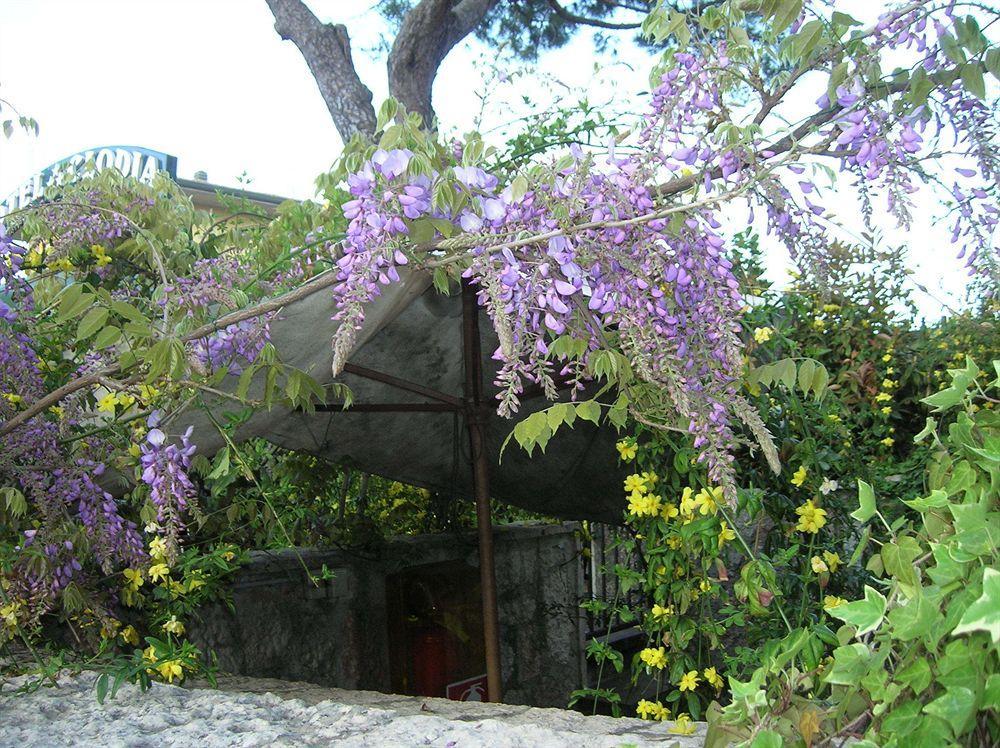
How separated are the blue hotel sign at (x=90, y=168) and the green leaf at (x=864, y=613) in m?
2.50

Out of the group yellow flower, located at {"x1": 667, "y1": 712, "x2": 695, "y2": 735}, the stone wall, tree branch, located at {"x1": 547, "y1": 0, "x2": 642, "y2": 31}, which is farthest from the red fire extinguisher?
tree branch, located at {"x1": 547, "y1": 0, "x2": 642, "y2": 31}

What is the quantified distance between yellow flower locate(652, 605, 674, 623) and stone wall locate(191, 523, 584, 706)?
109cm

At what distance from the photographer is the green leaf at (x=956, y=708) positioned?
97 cm

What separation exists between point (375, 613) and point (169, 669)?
86.8 inches

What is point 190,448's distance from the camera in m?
2.18

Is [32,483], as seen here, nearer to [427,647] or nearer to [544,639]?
[427,647]

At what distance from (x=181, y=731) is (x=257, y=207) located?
6.73 ft

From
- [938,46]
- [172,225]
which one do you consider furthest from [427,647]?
[938,46]

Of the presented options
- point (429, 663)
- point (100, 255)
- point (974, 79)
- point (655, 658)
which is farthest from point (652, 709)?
point (100, 255)

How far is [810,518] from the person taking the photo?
268 centimetres

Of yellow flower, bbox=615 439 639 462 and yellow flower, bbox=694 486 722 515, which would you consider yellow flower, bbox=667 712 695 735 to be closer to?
yellow flower, bbox=694 486 722 515

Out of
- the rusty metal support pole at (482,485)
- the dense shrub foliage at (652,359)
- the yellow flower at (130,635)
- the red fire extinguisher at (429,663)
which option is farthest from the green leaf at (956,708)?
the red fire extinguisher at (429,663)

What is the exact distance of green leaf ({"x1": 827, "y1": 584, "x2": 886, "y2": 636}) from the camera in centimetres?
106

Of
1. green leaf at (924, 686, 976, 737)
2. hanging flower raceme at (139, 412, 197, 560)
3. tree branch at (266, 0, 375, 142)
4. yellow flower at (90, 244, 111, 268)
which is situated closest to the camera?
green leaf at (924, 686, 976, 737)
